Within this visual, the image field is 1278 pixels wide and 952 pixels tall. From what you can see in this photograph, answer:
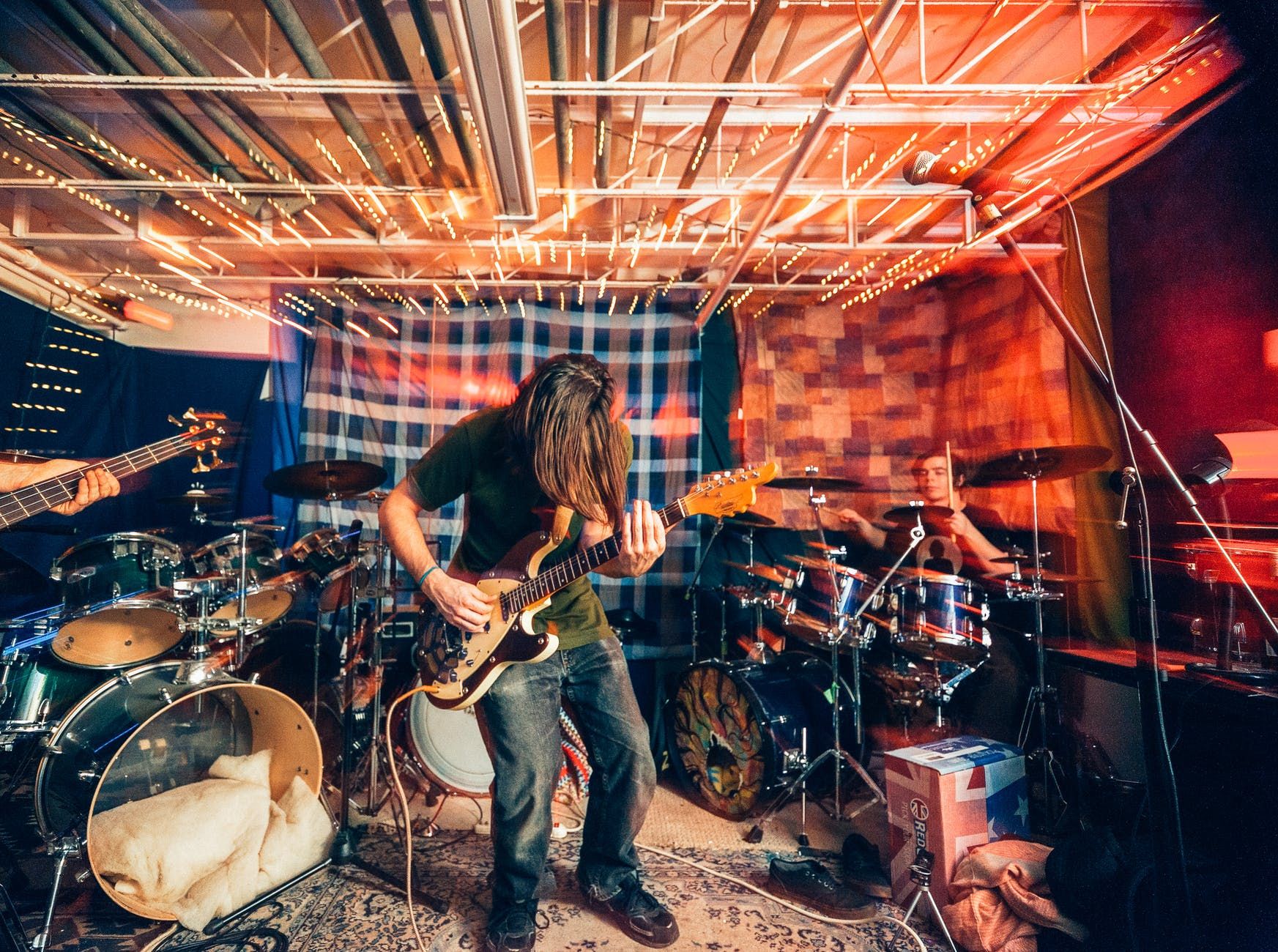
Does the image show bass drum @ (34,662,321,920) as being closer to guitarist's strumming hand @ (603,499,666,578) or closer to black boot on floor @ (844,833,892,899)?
guitarist's strumming hand @ (603,499,666,578)

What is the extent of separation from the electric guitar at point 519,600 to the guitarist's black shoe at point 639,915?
34.5 inches

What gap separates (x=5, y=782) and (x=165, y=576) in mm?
1379

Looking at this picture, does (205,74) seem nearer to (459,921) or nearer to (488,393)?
(488,393)

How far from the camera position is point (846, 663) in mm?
3764

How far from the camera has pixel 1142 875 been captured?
191 cm

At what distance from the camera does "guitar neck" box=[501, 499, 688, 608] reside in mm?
2117

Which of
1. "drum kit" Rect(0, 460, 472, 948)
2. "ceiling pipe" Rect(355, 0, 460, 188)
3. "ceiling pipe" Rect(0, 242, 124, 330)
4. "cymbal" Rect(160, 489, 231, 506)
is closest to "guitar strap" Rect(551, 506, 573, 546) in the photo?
"drum kit" Rect(0, 460, 472, 948)

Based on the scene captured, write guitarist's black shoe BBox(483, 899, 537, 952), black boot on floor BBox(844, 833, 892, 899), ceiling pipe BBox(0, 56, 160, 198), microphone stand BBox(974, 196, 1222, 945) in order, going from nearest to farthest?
microphone stand BBox(974, 196, 1222, 945), guitarist's black shoe BBox(483, 899, 537, 952), black boot on floor BBox(844, 833, 892, 899), ceiling pipe BBox(0, 56, 160, 198)

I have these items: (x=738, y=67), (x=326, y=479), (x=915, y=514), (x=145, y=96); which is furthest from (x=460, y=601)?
(x=145, y=96)

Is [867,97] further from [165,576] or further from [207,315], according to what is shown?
[207,315]

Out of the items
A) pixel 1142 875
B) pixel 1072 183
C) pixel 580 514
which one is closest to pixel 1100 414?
pixel 1072 183

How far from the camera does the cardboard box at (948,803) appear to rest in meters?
2.29

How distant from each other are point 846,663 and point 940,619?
2.76ft

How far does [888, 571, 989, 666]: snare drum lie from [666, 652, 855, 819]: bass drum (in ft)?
1.67
